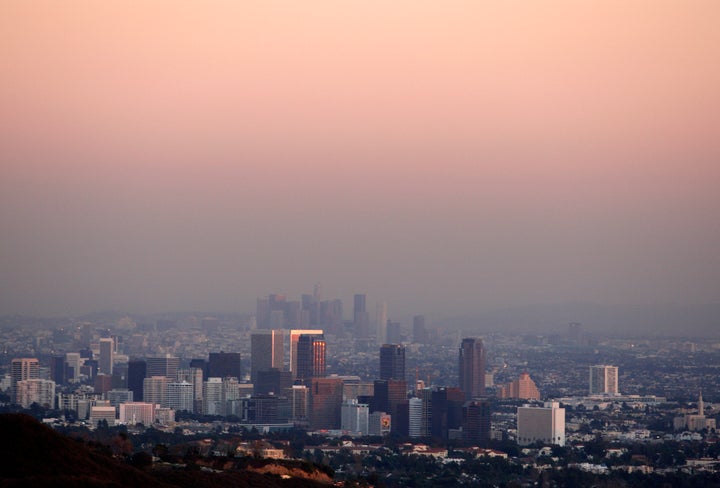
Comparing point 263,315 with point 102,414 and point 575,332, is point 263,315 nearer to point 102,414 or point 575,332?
point 575,332

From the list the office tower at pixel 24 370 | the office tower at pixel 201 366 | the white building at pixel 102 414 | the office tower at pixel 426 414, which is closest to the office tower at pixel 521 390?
the office tower at pixel 201 366

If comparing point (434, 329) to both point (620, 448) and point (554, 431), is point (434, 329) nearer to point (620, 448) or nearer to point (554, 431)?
point (554, 431)

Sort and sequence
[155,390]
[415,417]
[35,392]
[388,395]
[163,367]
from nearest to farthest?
1. [415,417]
2. [35,392]
3. [388,395]
4. [155,390]
5. [163,367]

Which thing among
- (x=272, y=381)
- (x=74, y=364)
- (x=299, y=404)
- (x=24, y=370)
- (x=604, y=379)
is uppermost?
(x=74, y=364)

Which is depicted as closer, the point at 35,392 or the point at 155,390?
the point at 35,392

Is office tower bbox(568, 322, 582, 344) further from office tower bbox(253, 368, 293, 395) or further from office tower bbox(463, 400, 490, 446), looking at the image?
office tower bbox(463, 400, 490, 446)

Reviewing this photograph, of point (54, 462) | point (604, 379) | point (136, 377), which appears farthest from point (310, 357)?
point (54, 462)

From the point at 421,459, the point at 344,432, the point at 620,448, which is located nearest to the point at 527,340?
the point at 344,432
